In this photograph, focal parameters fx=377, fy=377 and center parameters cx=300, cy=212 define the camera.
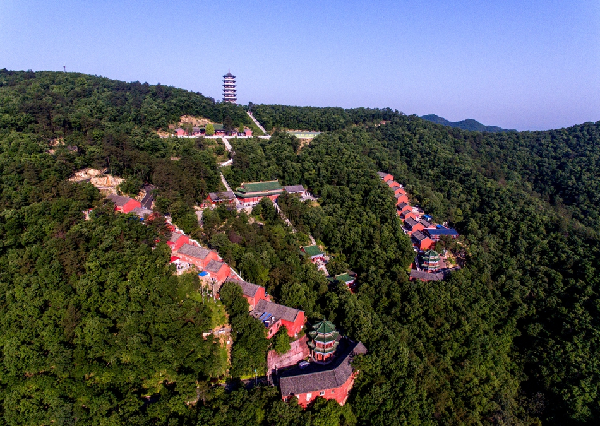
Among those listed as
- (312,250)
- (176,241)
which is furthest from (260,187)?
(176,241)

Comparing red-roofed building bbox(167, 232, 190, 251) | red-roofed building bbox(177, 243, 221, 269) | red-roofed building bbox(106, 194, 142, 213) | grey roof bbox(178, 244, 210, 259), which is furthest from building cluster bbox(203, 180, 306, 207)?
red-roofed building bbox(177, 243, 221, 269)

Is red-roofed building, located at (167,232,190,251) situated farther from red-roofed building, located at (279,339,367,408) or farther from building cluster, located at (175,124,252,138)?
building cluster, located at (175,124,252,138)

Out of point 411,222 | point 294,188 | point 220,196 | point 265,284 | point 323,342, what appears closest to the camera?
point 323,342

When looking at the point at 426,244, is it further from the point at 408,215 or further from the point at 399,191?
the point at 399,191

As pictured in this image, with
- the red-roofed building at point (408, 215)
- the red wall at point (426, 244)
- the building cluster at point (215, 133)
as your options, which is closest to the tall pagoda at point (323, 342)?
the red wall at point (426, 244)

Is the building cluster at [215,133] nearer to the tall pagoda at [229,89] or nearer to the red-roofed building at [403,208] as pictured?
the tall pagoda at [229,89]

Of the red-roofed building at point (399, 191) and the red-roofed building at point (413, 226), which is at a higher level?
the red-roofed building at point (399, 191)
